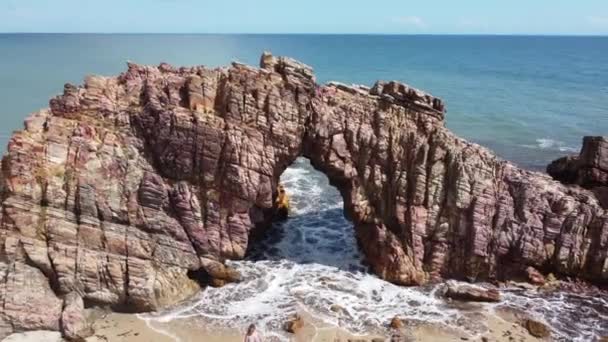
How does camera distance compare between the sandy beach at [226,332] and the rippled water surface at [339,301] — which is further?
the rippled water surface at [339,301]

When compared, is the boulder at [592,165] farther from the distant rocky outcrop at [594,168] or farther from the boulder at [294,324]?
the boulder at [294,324]

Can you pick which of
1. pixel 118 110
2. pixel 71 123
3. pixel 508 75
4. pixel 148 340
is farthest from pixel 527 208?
pixel 508 75

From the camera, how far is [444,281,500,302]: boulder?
35.8m

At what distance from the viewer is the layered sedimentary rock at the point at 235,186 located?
1297 inches

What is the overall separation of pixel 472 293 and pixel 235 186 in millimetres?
19108

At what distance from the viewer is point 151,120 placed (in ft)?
117

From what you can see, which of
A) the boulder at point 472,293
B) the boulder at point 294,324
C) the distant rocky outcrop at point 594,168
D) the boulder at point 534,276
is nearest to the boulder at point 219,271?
the boulder at point 294,324

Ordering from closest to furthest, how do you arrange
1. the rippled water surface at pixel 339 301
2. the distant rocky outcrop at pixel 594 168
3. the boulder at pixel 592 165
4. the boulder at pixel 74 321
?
the boulder at pixel 74 321 → the rippled water surface at pixel 339 301 → the distant rocky outcrop at pixel 594 168 → the boulder at pixel 592 165

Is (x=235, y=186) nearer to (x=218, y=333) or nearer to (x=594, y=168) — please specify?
(x=218, y=333)

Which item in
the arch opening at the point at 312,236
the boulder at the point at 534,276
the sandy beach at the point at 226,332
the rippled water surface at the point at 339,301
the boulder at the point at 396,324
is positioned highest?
the arch opening at the point at 312,236

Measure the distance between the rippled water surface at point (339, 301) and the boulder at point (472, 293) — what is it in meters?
0.65

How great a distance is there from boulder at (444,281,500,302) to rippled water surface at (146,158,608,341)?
65 centimetres

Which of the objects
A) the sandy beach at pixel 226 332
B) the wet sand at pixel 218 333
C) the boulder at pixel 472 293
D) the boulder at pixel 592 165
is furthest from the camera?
the boulder at pixel 592 165

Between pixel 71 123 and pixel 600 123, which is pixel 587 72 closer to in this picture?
pixel 600 123
